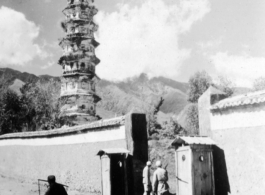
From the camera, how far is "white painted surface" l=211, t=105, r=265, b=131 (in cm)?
906

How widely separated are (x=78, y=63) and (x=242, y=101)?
26.3m

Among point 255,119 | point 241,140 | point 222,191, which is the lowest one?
point 222,191

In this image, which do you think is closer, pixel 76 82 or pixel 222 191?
pixel 222 191

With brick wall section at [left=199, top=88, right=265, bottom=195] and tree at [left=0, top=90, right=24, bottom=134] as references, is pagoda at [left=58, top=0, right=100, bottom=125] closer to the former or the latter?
tree at [left=0, top=90, right=24, bottom=134]

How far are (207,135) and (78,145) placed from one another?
608 centimetres

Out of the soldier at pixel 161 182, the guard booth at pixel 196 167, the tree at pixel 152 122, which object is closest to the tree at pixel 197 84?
the tree at pixel 152 122

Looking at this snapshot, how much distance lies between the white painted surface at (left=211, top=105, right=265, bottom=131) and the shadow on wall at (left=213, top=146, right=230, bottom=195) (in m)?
0.82

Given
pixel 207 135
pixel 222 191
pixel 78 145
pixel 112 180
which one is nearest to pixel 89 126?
pixel 78 145

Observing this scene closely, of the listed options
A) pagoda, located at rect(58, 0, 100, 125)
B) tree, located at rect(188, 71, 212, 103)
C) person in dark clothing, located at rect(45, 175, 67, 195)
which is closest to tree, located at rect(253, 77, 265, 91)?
tree, located at rect(188, 71, 212, 103)

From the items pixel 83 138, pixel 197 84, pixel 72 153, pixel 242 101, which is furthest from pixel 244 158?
pixel 197 84

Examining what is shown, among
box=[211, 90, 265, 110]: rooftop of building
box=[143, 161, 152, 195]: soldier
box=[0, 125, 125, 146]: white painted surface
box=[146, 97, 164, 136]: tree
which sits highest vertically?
box=[146, 97, 164, 136]: tree

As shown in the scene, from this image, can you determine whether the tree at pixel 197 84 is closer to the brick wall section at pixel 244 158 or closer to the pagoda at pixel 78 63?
the pagoda at pixel 78 63

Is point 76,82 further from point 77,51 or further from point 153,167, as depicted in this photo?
point 153,167

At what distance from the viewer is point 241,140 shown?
9.59 meters
